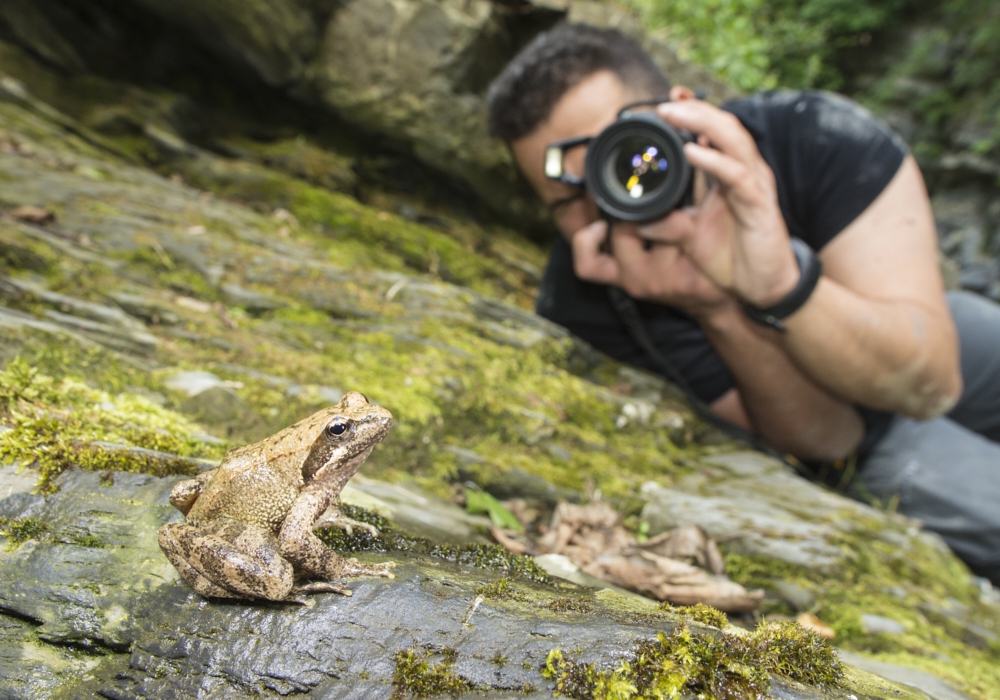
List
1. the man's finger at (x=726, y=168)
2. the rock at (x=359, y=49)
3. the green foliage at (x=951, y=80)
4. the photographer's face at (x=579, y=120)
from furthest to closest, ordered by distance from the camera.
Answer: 1. the green foliage at (x=951, y=80)
2. the rock at (x=359, y=49)
3. the photographer's face at (x=579, y=120)
4. the man's finger at (x=726, y=168)

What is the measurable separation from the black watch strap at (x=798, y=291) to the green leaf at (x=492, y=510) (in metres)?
2.20

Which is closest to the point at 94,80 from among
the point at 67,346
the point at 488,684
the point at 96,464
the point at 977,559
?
the point at 67,346

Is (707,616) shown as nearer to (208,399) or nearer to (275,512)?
(275,512)

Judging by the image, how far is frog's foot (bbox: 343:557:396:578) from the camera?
6.08 feet

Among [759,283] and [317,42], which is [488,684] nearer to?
[759,283]

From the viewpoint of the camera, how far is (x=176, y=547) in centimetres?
177

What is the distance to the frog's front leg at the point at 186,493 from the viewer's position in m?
1.94

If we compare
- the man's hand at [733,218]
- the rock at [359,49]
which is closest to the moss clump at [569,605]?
the man's hand at [733,218]

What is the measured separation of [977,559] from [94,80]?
9.73 metres

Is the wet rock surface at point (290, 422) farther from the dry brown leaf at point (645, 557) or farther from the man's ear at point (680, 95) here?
the man's ear at point (680, 95)

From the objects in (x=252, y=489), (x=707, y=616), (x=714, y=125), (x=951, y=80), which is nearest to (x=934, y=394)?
(x=714, y=125)

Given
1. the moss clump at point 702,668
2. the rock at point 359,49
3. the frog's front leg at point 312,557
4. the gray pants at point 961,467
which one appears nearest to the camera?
the moss clump at point 702,668

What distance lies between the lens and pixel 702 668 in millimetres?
1503

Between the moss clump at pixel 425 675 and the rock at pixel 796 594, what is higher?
the moss clump at pixel 425 675
